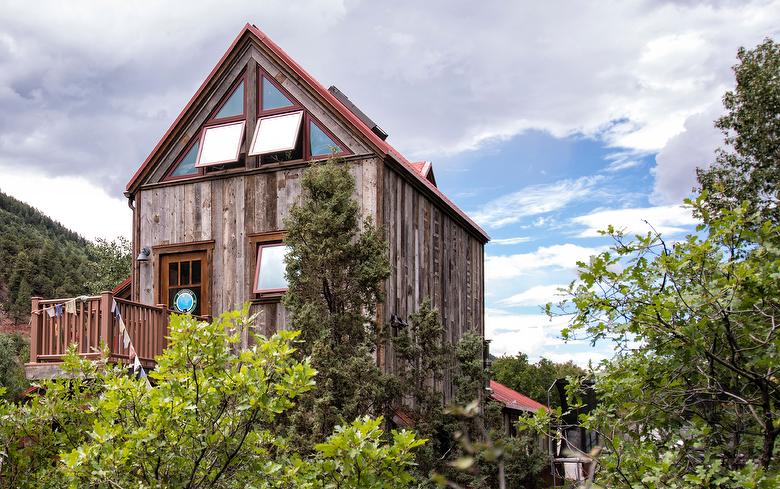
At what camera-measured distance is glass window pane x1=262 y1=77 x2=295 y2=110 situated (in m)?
13.9

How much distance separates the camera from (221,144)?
1416cm

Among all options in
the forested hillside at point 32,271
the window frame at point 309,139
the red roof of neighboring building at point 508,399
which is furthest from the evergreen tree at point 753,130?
the forested hillside at point 32,271

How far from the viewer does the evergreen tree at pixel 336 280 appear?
1019 centimetres

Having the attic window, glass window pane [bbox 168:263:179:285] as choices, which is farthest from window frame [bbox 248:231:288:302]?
glass window pane [bbox 168:263:179:285]

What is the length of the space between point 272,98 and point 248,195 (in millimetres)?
1760

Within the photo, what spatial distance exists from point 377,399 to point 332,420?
81 cm

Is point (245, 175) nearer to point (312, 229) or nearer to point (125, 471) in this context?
point (312, 229)

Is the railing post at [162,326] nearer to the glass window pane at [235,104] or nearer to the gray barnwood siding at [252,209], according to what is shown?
the gray barnwood siding at [252,209]

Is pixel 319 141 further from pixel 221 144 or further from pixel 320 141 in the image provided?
pixel 221 144

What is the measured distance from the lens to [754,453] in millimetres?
5559

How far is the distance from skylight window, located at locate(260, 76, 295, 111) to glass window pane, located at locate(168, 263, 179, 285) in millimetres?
3264

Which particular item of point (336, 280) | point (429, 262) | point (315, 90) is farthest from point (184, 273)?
point (336, 280)

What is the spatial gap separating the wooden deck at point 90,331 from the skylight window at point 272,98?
4.00 meters

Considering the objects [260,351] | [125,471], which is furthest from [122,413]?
[260,351]
